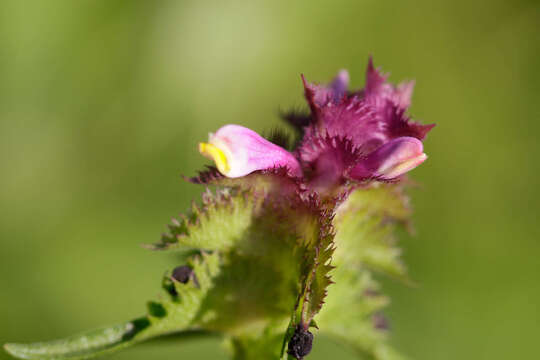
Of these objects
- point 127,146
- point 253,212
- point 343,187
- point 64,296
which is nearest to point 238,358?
point 253,212

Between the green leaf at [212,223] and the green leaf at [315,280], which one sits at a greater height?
the green leaf at [212,223]

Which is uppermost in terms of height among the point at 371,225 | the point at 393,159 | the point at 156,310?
the point at 371,225

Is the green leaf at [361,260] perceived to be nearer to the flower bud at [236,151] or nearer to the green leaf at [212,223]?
the green leaf at [212,223]

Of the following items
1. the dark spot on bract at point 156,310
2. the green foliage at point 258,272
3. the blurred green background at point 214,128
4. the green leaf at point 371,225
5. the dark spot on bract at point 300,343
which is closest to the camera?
the dark spot on bract at point 300,343

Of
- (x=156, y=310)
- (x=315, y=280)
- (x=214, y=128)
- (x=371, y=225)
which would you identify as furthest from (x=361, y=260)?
(x=214, y=128)

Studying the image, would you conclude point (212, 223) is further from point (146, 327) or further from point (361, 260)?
point (361, 260)

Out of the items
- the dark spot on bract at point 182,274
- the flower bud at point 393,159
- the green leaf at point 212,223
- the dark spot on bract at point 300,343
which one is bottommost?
the dark spot on bract at point 300,343

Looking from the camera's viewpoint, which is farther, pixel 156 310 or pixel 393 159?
pixel 156 310

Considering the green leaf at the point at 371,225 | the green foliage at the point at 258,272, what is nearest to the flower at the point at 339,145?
the green foliage at the point at 258,272
